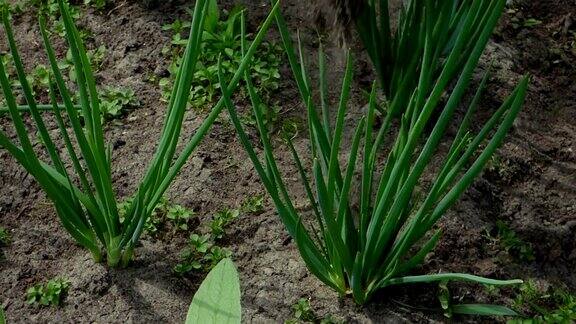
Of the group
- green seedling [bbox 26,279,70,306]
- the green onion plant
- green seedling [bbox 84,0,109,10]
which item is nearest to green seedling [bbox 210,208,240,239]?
green seedling [bbox 26,279,70,306]

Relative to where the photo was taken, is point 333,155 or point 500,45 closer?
point 333,155

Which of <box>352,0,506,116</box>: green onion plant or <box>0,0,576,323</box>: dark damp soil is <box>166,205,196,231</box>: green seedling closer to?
<box>0,0,576,323</box>: dark damp soil

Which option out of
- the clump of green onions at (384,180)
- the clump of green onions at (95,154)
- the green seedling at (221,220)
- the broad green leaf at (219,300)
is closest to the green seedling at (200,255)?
the green seedling at (221,220)

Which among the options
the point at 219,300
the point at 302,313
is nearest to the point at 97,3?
the point at 302,313

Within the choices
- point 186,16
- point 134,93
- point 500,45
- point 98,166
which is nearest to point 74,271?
point 98,166

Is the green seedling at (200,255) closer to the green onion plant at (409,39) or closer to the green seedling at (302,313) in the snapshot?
the green seedling at (302,313)

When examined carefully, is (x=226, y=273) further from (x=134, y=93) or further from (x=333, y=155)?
(x=134, y=93)
